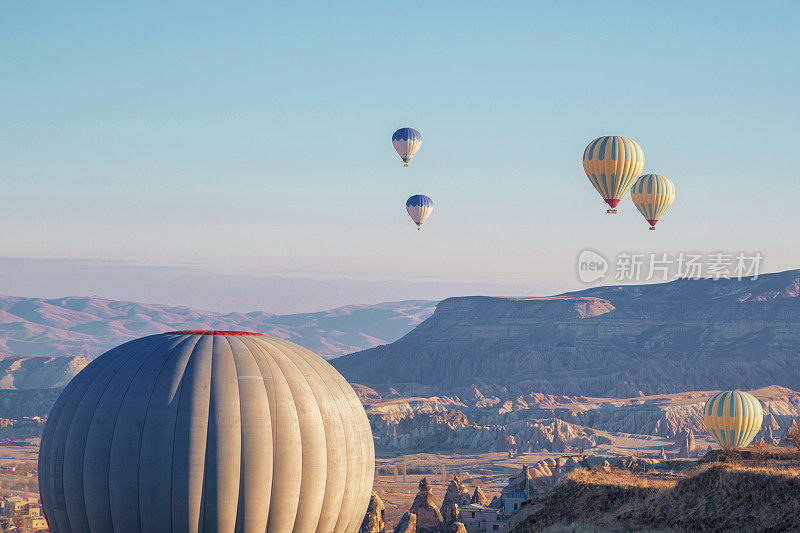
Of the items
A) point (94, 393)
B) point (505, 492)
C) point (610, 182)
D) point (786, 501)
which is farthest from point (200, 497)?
point (610, 182)

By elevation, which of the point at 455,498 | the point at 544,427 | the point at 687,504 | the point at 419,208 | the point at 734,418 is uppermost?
the point at 419,208

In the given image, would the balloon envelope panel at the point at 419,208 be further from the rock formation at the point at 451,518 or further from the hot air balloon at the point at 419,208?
the rock formation at the point at 451,518

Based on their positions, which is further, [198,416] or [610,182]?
[610,182]

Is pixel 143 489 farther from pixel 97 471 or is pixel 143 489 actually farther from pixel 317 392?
pixel 317 392

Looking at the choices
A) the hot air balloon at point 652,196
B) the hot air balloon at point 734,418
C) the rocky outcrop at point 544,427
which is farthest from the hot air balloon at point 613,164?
the rocky outcrop at point 544,427

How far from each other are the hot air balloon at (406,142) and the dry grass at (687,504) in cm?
8490

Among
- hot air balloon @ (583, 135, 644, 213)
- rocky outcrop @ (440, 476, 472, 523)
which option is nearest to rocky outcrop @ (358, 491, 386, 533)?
rocky outcrop @ (440, 476, 472, 523)

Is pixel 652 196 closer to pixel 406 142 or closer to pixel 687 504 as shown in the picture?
pixel 406 142

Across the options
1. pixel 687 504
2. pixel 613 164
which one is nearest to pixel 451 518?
pixel 613 164

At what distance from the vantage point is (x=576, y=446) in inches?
6590

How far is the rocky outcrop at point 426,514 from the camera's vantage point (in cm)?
7125

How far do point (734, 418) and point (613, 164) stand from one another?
26.4m

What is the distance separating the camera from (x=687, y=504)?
35.5m

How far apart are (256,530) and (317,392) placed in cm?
572
